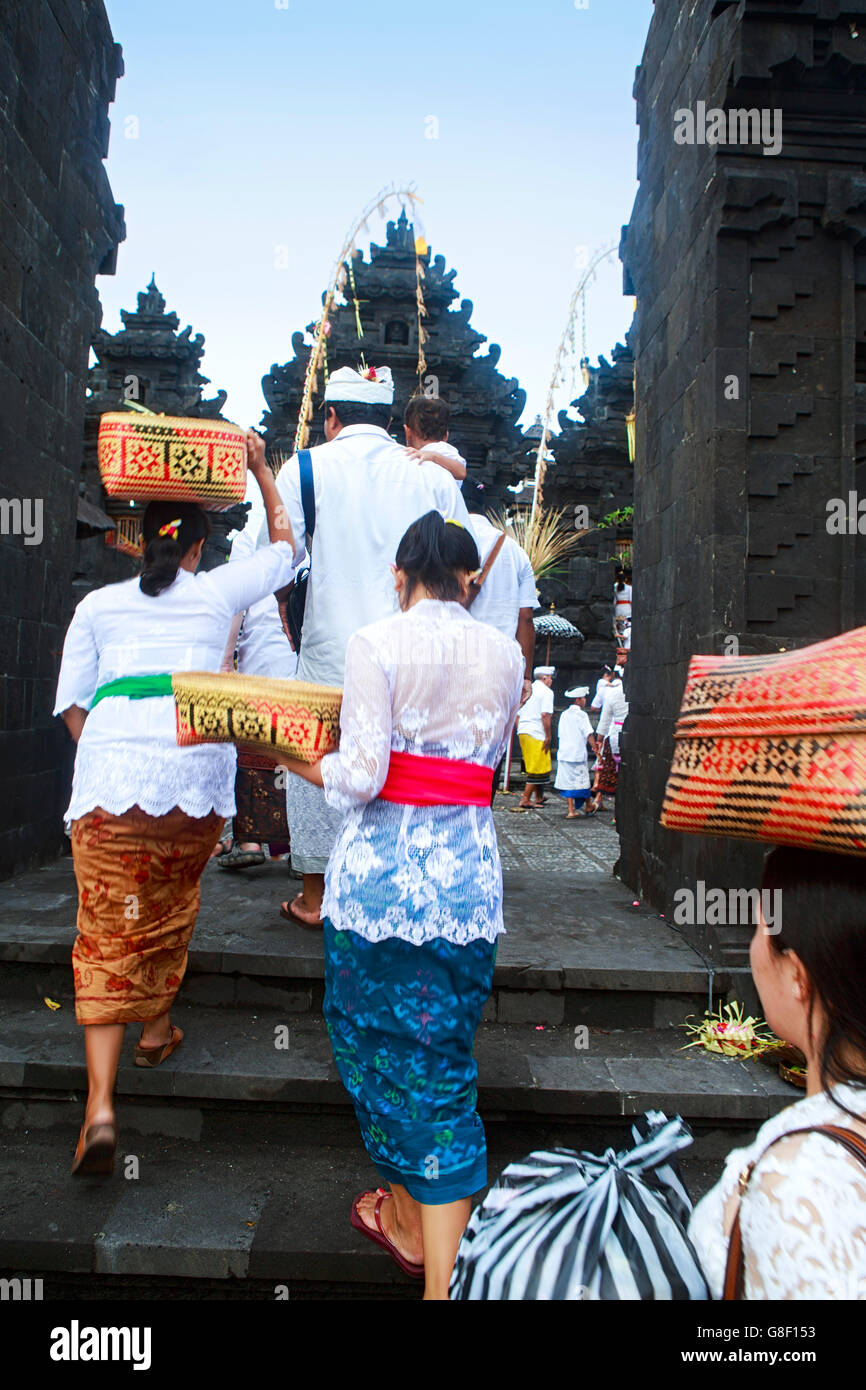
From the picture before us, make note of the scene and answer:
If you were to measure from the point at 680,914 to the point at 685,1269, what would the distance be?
342cm

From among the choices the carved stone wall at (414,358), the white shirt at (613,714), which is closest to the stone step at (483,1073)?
the white shirt at (613,714)

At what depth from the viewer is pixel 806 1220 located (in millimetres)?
1018

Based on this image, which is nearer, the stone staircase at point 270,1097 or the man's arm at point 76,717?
the stone staircase at point 270,1097

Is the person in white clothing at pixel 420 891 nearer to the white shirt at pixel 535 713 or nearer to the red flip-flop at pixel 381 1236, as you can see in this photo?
the red flip-flop at pixel 381 1236

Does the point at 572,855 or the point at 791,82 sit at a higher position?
the point at 791,82

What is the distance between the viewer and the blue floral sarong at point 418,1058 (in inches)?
87.0

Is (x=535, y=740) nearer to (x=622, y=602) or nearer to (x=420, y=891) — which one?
(x=622, y=602)

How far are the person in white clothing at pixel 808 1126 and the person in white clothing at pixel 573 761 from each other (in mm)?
9033

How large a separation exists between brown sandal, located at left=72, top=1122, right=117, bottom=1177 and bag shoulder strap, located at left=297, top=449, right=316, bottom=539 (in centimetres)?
218

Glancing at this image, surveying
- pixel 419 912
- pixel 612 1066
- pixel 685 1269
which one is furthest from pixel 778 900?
pixel 612 1066

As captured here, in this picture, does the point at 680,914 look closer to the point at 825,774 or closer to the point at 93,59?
the point at 825,774

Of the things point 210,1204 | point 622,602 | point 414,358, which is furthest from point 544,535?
point 210,1204

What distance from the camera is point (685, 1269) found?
3.75ft

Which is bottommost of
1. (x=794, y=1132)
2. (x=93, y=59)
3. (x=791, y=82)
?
(x=794, y=1132)
